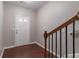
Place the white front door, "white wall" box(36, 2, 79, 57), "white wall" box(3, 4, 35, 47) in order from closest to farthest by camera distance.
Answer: "white wall" box(36, 2, 79, 57) → "white wall" box(3, 4, 35, 47) → the white front door

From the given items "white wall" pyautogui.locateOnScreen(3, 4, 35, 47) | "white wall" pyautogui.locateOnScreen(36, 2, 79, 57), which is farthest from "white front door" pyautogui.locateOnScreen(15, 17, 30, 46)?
"white wall" pyautogui.locateOnScreen(36, 2, 79, 57)

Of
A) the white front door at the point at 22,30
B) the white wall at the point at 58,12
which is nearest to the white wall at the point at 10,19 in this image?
the white front door at the point at 22,30

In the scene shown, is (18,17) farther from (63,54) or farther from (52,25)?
(63,54)

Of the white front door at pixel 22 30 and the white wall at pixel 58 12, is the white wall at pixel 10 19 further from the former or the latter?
the white wall at pixel 58 12

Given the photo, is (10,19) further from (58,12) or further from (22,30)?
(58,12)

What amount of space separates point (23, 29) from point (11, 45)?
1.35 metres

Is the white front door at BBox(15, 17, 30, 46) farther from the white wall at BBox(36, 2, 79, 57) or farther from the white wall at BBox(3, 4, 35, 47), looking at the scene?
the white wall at BBox(36, 2, 79, 57)

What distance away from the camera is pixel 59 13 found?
504 centimetres

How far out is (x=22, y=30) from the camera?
26.6 feet

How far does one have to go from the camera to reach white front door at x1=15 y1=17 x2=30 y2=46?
780 cm

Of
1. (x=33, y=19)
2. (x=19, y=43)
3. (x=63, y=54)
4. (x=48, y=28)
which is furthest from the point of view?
(x=33, y=19)

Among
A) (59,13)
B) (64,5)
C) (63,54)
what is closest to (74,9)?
(64,5)

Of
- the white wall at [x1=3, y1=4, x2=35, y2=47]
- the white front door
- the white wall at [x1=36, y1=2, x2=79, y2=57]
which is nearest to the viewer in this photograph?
the white wall at [x1=36, y1=2, x2=79, y2=57]

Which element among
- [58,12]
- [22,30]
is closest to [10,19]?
[22,30]
